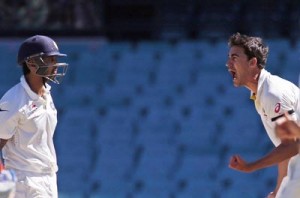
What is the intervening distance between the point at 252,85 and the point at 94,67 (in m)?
6.04

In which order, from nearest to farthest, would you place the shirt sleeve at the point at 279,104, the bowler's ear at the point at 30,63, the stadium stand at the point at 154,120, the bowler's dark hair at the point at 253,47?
the shirt sleeve at the point at 279,104, the bowler's ear at the point at 30,63, the bowler's dark hair at the point at 253,47, the stadium stand at the point at 154,120

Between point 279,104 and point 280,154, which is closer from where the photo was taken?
point 280,154

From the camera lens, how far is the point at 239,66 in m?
6.88

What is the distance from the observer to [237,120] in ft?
39.6

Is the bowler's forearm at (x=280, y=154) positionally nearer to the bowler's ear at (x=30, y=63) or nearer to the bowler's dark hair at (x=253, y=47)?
the bowler's dark hair at (x=253, y=47)

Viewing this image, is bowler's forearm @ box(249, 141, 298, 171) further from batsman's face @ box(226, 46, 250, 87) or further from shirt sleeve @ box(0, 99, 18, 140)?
shirt sleeve @ box(0, 99, 18, 140)

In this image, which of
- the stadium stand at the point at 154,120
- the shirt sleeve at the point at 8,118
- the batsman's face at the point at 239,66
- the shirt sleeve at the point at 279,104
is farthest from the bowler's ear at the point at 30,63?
the stadium stand at the point at 154,120

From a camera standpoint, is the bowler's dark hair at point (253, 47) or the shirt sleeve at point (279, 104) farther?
the bowler's dark hair at point (253, 47)

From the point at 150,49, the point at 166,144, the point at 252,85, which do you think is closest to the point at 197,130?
the point at 166,144

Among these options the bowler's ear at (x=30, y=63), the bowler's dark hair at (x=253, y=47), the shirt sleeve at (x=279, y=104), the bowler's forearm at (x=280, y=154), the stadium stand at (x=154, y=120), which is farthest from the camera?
the stadium stand at (x=154, y=120)

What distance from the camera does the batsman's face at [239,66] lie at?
22.5 ft

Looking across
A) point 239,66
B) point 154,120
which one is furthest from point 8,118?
point 154,120

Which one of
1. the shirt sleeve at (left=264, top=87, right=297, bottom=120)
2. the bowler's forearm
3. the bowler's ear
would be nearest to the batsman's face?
the shirt sleeve at (left=264, top=87, right=297, bottom=120)

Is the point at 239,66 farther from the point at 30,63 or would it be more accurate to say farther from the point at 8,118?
the point at 8,118
